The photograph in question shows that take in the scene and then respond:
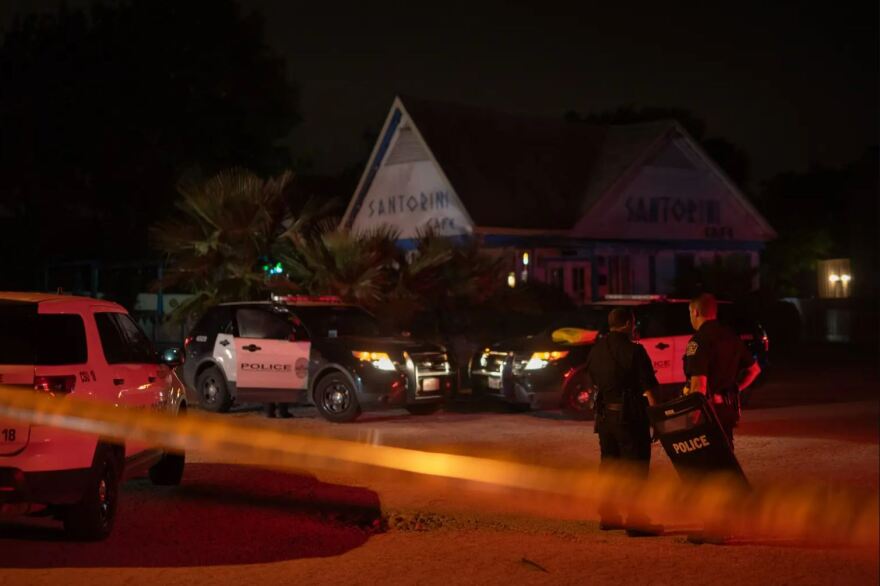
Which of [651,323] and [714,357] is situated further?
[651,323]

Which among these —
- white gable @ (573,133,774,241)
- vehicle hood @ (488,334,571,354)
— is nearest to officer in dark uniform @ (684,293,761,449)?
vehicle hood @ (488,334,571,354)

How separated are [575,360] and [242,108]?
3244 cm

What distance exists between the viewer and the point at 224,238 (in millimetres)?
23922

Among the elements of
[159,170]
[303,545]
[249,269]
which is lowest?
[303,545]

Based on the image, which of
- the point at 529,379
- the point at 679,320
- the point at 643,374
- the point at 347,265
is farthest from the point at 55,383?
the point at 347,265

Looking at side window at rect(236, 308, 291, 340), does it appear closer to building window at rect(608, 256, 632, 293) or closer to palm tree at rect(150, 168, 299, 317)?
palm tree at rect(150, 168, 299, 317)

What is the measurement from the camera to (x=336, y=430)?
16.3 m

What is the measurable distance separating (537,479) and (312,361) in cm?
644

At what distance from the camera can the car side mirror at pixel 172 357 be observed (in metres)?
11.1

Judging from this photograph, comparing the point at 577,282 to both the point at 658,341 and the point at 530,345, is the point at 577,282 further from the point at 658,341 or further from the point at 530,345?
the point at 658,341

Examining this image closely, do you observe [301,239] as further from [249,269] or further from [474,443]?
[474,443]

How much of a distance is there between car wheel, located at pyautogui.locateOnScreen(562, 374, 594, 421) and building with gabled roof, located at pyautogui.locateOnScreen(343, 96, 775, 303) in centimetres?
1429

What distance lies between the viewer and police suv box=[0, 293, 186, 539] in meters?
8.38

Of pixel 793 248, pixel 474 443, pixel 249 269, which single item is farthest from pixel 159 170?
pixel 474 443
